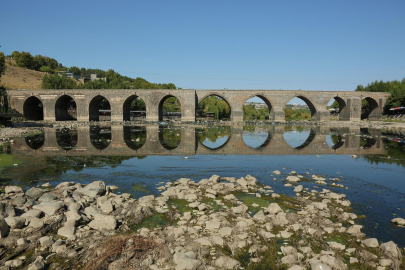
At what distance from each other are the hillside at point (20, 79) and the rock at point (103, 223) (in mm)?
81550

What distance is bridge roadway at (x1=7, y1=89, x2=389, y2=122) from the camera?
49.0 m

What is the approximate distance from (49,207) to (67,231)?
116 centimetres

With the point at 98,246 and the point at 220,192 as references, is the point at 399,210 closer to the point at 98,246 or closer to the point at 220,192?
the point at 220,192

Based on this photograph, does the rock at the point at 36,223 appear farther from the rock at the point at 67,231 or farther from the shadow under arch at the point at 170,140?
the shadow under arch at the point at 170,140

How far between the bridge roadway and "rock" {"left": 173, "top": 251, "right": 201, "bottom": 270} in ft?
152

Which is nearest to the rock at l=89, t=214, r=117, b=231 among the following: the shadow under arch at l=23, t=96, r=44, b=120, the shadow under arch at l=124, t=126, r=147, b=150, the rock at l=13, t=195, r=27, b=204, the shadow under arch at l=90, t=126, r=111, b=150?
the rock at l=13, t=195, r=27, b=204

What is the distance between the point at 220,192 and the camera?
8094 millimetres

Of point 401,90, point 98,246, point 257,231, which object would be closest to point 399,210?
point 257,231

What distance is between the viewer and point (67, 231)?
539 cm

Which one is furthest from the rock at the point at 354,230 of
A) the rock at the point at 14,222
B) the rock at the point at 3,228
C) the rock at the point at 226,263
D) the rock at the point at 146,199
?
the rock at the point at 3,228

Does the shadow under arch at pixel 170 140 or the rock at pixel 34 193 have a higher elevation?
the shadow under arch at pixel 170 140

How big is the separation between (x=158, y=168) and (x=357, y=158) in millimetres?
10592

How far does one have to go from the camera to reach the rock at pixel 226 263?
14.3ft

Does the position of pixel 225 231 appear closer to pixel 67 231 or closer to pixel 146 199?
pixel 146 199
